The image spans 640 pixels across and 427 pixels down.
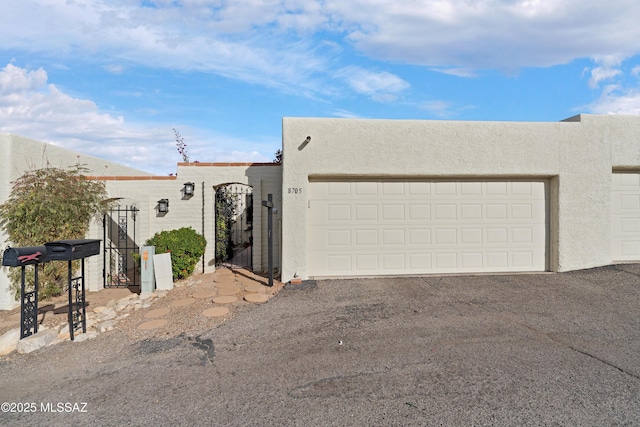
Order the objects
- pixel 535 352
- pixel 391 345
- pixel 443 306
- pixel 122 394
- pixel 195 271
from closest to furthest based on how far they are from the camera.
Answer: pixel 122 394 < pixel 535 352 < pixel 391 345 < pixel 443 306 < pixel 195 271

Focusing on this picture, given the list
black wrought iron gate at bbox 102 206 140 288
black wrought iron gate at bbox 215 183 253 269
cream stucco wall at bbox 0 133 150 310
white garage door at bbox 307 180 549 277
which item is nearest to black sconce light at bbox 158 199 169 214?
black wrought iron gate at bbox 102 206 140 288

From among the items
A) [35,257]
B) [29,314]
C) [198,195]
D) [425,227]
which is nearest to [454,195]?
[425,227]

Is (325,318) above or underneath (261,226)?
underneath

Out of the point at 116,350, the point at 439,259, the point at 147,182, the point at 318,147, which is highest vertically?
the point at 318,147

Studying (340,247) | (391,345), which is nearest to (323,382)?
(391,345)

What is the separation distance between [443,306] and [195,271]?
599 cm

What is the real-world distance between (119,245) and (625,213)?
42.2ft

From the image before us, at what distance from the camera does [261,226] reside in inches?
348

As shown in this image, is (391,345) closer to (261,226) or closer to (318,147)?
(318,147)

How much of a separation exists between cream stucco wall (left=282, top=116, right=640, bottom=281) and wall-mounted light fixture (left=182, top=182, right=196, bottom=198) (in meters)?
2.76

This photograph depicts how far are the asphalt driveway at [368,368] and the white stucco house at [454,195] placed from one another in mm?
1763

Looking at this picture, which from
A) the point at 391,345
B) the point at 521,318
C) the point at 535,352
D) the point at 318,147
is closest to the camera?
the point at 535,352

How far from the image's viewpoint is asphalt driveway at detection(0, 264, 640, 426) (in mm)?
3102

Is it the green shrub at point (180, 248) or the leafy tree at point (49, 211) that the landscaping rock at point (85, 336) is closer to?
the green shrub at point (180, 248)
